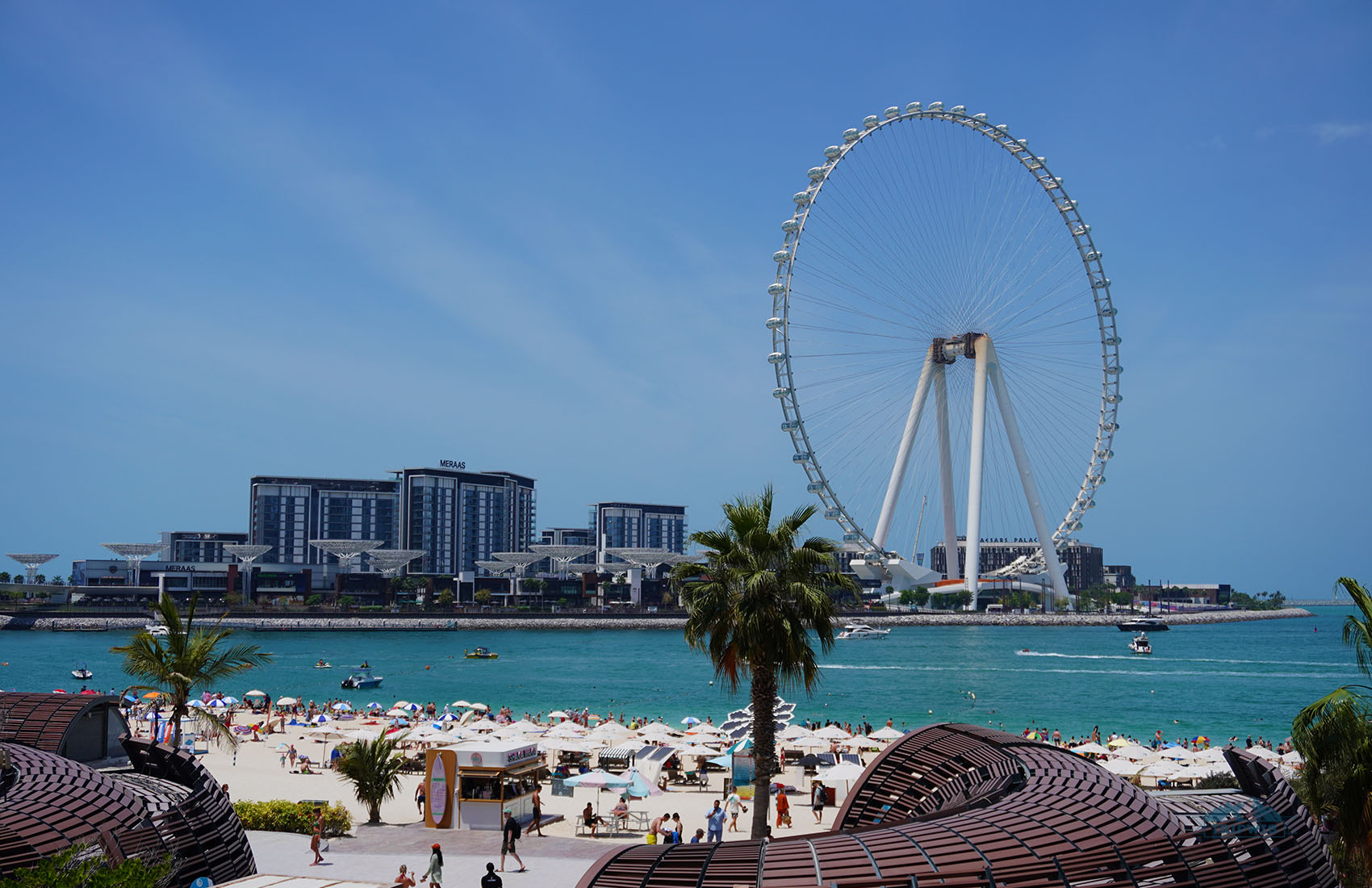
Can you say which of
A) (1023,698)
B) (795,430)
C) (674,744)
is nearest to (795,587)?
(674,744)

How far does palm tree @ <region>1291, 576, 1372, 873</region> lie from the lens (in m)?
13.0

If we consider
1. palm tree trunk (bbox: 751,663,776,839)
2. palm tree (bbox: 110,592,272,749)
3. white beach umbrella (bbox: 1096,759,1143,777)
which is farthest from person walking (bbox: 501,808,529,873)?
white beach umbrella (bbox: 1096,759,1143,777)

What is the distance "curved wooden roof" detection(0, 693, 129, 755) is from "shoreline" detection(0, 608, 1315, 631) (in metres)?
122

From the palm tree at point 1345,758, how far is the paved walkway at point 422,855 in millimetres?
11166

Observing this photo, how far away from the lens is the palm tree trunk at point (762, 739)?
17.9 m

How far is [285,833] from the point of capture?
23.3 m

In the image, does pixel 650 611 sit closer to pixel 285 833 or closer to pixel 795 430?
pixel 795 430

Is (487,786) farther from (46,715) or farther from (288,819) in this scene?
(46,715)

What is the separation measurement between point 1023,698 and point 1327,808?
59240 mm

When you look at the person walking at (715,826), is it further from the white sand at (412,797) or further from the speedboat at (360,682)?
the speedboat at (360,682)

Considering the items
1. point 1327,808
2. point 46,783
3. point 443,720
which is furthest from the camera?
point 443,720

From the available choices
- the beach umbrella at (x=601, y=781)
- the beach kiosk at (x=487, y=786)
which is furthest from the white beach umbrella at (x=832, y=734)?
the beach kiosk at (x=487, y=786)

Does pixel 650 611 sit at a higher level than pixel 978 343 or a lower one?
lower

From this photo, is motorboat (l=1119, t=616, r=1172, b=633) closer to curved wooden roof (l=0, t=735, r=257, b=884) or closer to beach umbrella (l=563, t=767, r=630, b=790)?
beach umbrella (l=563, t=767, r=630, b=790)
